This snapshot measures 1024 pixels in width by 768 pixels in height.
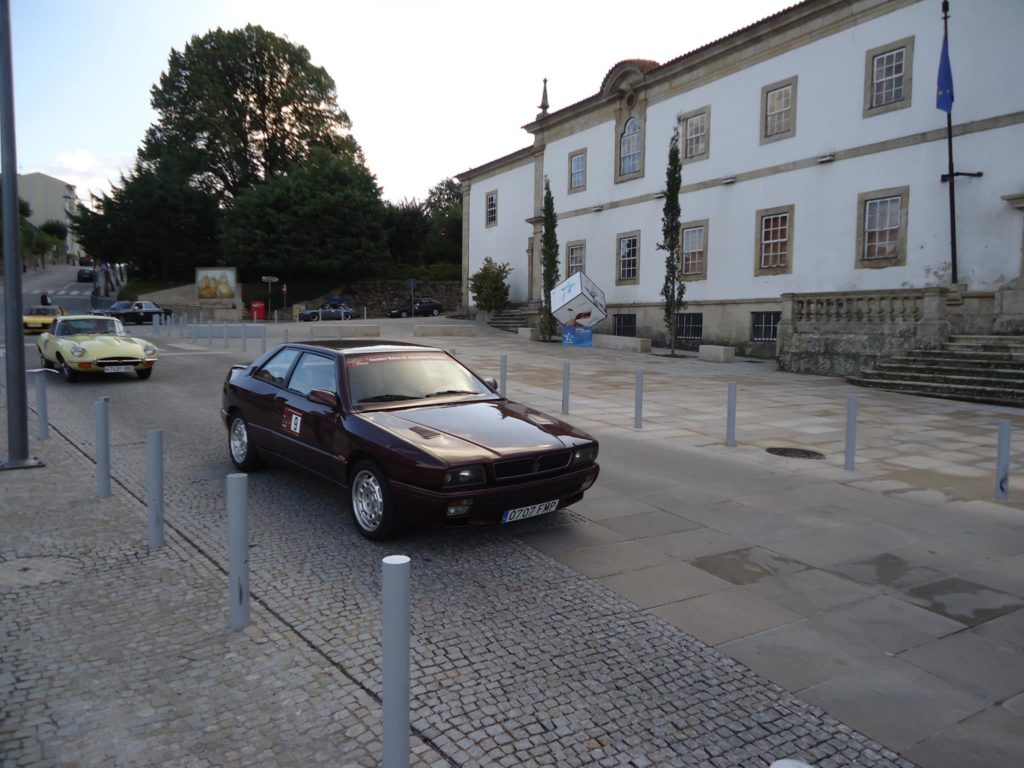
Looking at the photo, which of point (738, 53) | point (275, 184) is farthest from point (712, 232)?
point (275, 184)

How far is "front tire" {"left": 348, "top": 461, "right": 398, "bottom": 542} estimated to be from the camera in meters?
5.45

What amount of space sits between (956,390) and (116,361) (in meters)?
17.4

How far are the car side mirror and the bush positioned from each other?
1297 inches

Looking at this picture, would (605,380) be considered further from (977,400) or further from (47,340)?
(47,340)

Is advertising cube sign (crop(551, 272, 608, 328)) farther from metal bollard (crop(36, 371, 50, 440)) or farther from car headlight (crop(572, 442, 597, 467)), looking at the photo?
car headlight (crop(572, 442, 597, 467))

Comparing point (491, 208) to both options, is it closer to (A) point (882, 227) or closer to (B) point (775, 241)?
(B) point (775, 241)

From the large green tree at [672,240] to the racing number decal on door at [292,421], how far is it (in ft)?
67.8

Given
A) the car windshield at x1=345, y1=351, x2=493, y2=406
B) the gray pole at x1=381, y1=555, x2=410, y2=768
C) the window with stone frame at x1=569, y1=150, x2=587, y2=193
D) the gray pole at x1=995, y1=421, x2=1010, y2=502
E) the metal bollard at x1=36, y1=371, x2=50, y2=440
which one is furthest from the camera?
the window with stone frame at x1=569, y1=150, x2=587, y2=193

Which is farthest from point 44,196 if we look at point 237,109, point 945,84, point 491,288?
point 945,84

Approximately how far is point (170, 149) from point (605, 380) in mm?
53070

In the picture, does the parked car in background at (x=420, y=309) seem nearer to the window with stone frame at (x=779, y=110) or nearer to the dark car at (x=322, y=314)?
the dark car at (x=322, y=314)

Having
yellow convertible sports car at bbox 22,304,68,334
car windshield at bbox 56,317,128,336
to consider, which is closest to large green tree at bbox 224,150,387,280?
yellow convertible sports car at bbox 22,304,68,334

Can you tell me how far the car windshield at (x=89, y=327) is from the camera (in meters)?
16.1

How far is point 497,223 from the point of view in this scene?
42281 mm
